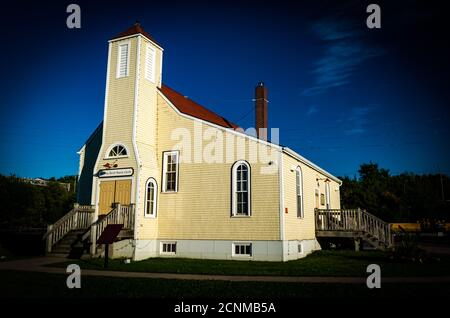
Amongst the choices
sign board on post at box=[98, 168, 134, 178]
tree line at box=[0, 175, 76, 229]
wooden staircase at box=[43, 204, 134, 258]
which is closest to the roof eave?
sign board on post at box=[98, 168, 134, 178]

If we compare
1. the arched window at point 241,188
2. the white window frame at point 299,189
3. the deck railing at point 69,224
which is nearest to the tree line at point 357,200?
the deck railing at point 69,224

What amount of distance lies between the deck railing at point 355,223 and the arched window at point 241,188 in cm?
616

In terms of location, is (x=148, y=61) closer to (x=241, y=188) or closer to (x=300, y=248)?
(x=241, y=188)

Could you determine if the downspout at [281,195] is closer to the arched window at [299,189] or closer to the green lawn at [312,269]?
the green lawn at [312,269]

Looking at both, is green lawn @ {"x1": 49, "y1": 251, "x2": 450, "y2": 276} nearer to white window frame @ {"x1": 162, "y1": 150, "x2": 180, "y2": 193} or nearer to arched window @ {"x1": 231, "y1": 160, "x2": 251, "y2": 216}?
arched window @ {"x1": 231, "y1": 160, "x2": 251, "y2": 216}

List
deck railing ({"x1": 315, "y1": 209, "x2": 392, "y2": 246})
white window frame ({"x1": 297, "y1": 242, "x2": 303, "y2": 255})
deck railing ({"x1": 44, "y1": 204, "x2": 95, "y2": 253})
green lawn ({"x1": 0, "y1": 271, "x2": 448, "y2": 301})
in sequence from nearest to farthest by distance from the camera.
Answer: green lawn ({"x1": 0, "y1": 271, "x2": 448, "y2": 301})
deck railing ({"x1": 44, "y1": 204, "x2": 95, "y2": 253})
white window frame ({"x1": 297, "y1": 242, "x2": 303, "y2": 255})
deck railing ({"x1": 315, "y1": 209, "x2": 392, "y2": 246})

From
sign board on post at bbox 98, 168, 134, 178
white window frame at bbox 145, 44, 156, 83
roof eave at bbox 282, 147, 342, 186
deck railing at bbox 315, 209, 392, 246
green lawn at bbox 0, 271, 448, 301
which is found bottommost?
green lawn at bbox 0, 271, 448, 301

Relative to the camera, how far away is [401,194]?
56906 millimetres

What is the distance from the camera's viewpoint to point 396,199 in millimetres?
55250

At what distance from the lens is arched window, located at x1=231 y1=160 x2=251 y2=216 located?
714 inches

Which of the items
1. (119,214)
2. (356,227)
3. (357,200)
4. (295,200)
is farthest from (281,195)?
(357,200)

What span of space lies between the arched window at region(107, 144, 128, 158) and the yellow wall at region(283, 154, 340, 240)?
8001 millimetres
